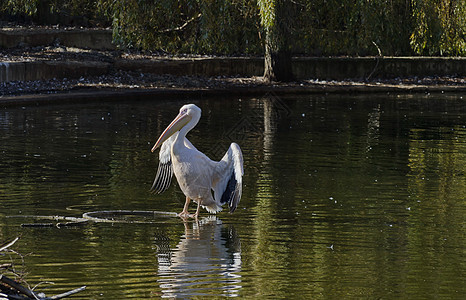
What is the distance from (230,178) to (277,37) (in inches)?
511

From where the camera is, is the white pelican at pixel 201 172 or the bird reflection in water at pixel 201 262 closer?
the bird reflection in water at pixel 201 262

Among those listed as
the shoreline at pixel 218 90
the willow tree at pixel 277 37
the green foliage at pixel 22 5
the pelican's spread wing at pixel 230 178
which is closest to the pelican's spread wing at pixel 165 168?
A: the pelican's spread wing at pixel 230 178

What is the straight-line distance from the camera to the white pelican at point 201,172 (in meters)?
8.46

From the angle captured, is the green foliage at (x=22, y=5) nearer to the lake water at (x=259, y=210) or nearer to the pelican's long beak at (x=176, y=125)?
the lake water at (x=259, y=210)

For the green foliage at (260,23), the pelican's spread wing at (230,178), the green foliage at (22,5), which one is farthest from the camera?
the green foliage at (22,5)

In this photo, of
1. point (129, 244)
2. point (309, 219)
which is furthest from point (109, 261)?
point (309, 219)

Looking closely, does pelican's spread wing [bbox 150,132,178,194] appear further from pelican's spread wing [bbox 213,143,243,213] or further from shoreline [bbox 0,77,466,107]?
shoreline [bbox 0,77,466,107]

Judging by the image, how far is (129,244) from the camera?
7691 millimetres

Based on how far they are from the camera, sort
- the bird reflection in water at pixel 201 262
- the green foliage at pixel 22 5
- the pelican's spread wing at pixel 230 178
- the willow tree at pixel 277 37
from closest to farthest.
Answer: the bird reflection in water at pixel 201 262, the pelican's spread wing at pixel 230 178, the willow tree at pixel 277 37, the green foliage at pixel 22 5

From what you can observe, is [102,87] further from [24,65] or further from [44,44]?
[44,44]

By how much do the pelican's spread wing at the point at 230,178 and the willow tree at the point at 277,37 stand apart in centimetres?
1145

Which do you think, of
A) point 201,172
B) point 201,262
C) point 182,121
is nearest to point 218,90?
point 182,121

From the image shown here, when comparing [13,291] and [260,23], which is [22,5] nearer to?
[260,23]

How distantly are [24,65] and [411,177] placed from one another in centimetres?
1187
